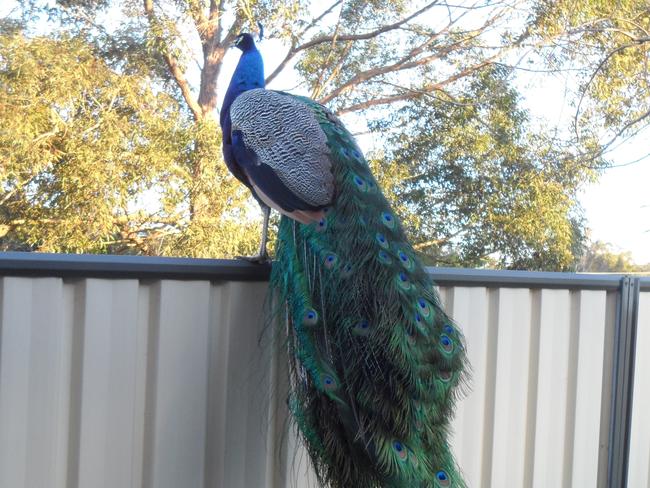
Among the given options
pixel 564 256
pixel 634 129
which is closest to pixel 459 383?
pixel 564 256

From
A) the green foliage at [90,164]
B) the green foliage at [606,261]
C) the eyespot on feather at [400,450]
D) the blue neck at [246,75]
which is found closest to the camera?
the eyespot on feather at [400,450]

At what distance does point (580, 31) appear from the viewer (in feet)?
35.5

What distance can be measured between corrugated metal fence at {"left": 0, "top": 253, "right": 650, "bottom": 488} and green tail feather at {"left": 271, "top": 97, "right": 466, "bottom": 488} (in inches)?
5.2

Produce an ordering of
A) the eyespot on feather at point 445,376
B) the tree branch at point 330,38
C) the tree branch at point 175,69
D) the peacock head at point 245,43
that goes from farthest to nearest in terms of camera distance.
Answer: the tree branch at point 330,38 → the tree branch at point 175,69 → the peacock head at point 245,43 → the eyespot on feather at point 445,376

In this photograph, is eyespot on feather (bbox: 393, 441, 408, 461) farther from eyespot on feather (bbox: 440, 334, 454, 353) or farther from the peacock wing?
the peacock wing

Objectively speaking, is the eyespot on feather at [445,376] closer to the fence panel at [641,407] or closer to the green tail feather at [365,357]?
the green tail feather at [365,357]

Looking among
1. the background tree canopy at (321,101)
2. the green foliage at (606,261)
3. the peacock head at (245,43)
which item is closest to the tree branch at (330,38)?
the background tree canopy at (321,101)

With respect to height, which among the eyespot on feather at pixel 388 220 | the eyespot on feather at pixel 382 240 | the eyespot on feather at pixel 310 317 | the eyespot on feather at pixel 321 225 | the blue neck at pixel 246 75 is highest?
the blue neck at pixel 246 75

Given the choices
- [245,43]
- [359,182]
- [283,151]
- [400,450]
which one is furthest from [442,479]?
[245,43]

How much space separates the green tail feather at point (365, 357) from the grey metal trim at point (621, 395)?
34.2 inches

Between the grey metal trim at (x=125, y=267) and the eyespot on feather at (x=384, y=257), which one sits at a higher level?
the eyespot on feather at (x=384, y=257)

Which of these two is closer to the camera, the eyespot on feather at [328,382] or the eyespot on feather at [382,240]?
the eyespot on feather at [328,382]

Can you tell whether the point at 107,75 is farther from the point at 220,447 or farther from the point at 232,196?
the point at 220,447

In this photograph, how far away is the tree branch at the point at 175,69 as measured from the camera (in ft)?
31.3
